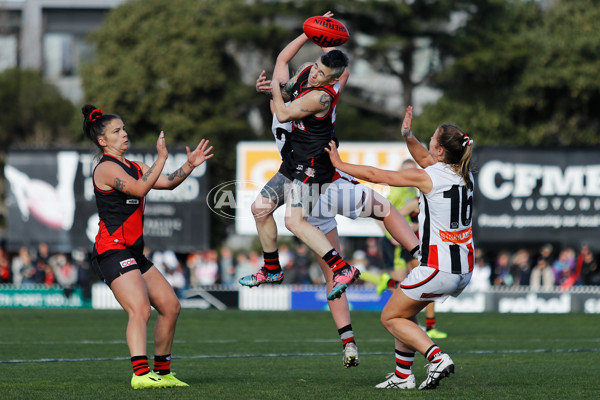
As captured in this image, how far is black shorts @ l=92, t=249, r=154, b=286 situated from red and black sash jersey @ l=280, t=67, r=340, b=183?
1.77 m

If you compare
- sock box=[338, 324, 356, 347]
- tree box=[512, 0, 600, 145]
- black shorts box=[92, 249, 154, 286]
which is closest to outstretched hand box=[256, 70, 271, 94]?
black shorts box=[92, 249, 154, 286]

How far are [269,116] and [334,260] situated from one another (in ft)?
94.9

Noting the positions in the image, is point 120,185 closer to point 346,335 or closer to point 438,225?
point 346,335

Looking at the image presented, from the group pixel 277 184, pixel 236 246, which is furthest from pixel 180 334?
pixel 236 246

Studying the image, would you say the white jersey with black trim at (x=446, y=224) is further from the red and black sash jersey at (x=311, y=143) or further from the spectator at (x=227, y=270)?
the spectator at (x=227, y=270)

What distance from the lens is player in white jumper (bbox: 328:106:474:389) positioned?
8.14 meters

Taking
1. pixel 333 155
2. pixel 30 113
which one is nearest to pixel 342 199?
pixel 333 155

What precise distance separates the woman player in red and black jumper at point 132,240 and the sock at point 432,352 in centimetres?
223

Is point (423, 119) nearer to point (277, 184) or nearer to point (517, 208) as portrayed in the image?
point (517, 208)

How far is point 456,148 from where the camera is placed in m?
8.20

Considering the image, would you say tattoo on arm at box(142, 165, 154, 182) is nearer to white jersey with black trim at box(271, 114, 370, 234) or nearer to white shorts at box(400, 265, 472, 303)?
white jersey with black trim at box(271, 114, 370, 234)

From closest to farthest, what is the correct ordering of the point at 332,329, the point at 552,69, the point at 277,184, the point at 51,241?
the point at 277,184, the point at 332,329, the point at 51,241, the point at 552,69

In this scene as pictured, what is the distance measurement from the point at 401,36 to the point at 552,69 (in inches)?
217

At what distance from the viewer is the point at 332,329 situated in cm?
1706
